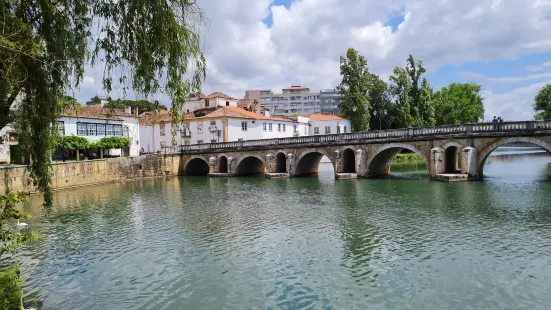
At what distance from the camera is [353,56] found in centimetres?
5988

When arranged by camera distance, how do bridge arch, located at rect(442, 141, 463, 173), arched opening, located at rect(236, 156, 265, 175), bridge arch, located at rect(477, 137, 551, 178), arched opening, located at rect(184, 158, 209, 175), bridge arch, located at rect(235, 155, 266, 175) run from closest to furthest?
bridge arch, located at rect(477, 137, 551, 178), bridge arch, located at rect(442, 141, 463, 173), bridge arch, located at rect(235, 155, 266, 175), arched opening, located at rect(236, 156, 265, 175), arched opening, located at rect(184, 158, 209, 175)

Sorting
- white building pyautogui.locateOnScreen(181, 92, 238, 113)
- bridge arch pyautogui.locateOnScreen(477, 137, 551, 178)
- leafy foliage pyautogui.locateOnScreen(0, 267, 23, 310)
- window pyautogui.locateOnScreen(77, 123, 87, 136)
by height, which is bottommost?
leafy foliage pyautogui.locateOnScreen(0, 267, 23, 310)

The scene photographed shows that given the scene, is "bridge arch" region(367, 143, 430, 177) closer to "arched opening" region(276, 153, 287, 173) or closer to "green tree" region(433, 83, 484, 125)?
"arched opening" region(276, 153, 287, 173)

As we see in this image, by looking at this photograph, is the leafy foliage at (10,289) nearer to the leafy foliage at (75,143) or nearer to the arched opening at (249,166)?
the leafy foliage at (75,143)

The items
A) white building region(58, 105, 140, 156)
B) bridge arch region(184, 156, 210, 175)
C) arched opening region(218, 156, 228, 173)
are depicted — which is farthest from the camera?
bridge arch region(184, 156, 210, 175)

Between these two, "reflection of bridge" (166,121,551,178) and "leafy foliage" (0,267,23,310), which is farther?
"reflection of bridge" (166,121,551,178)

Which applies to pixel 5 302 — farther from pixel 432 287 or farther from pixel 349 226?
pixel 349 226

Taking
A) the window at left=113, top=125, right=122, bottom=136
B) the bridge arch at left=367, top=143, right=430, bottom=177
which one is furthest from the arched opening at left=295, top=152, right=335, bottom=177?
the window at left=113, top=125, right=122, bottom=136

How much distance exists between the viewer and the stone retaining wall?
3747 centimetres

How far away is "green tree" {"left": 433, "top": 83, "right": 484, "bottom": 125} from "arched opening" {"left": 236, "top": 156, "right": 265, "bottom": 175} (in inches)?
1303

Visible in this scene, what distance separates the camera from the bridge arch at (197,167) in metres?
59.7

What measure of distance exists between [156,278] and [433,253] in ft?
34.7

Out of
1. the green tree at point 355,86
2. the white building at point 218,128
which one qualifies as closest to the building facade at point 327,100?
the white building at point 218,128

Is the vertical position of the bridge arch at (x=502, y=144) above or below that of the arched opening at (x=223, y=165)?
above
